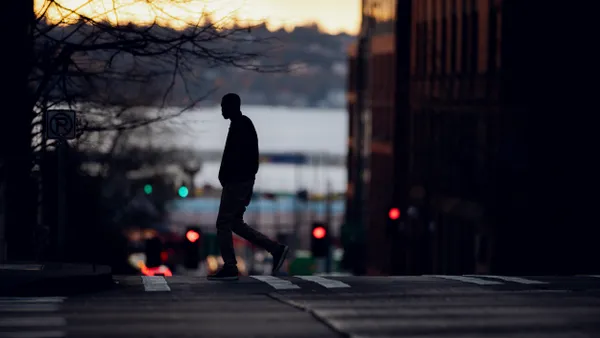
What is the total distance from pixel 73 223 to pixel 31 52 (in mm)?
30343

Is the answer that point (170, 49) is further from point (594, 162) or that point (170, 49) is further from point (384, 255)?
point (384, 255)

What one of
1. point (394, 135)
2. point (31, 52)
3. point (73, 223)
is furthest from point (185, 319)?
point (394, 135)

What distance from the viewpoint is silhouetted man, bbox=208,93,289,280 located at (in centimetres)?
1811

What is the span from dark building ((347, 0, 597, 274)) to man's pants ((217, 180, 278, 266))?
28109 millimetres

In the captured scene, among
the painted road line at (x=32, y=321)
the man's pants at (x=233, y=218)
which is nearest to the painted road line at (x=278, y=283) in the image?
the man's pants at (x=233, y=218)

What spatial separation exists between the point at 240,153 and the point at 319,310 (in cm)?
456

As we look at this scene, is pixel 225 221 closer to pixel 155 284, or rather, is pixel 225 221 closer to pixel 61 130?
pixel 155 284

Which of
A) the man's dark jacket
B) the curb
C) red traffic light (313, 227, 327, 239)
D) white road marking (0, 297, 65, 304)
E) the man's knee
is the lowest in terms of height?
white road marking (0, 297, 65, 304)

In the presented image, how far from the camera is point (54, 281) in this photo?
16.9m

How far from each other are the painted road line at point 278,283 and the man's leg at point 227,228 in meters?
0.33

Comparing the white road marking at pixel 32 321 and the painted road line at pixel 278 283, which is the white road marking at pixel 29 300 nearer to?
the white road marking at pixel 32 321

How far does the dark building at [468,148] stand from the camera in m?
47.6

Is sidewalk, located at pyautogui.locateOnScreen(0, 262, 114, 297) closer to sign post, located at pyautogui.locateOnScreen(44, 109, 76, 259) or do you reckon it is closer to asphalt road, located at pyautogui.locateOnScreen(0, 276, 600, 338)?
asphalt road, located at pyautogui.locateOnScreen(0, 276, 600, 338)

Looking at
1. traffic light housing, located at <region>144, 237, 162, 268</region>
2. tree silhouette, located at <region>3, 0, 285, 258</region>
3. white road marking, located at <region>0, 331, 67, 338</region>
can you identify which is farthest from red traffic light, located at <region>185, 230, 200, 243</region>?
white road marking, located at <region>0, 331, 67, 338</region>
